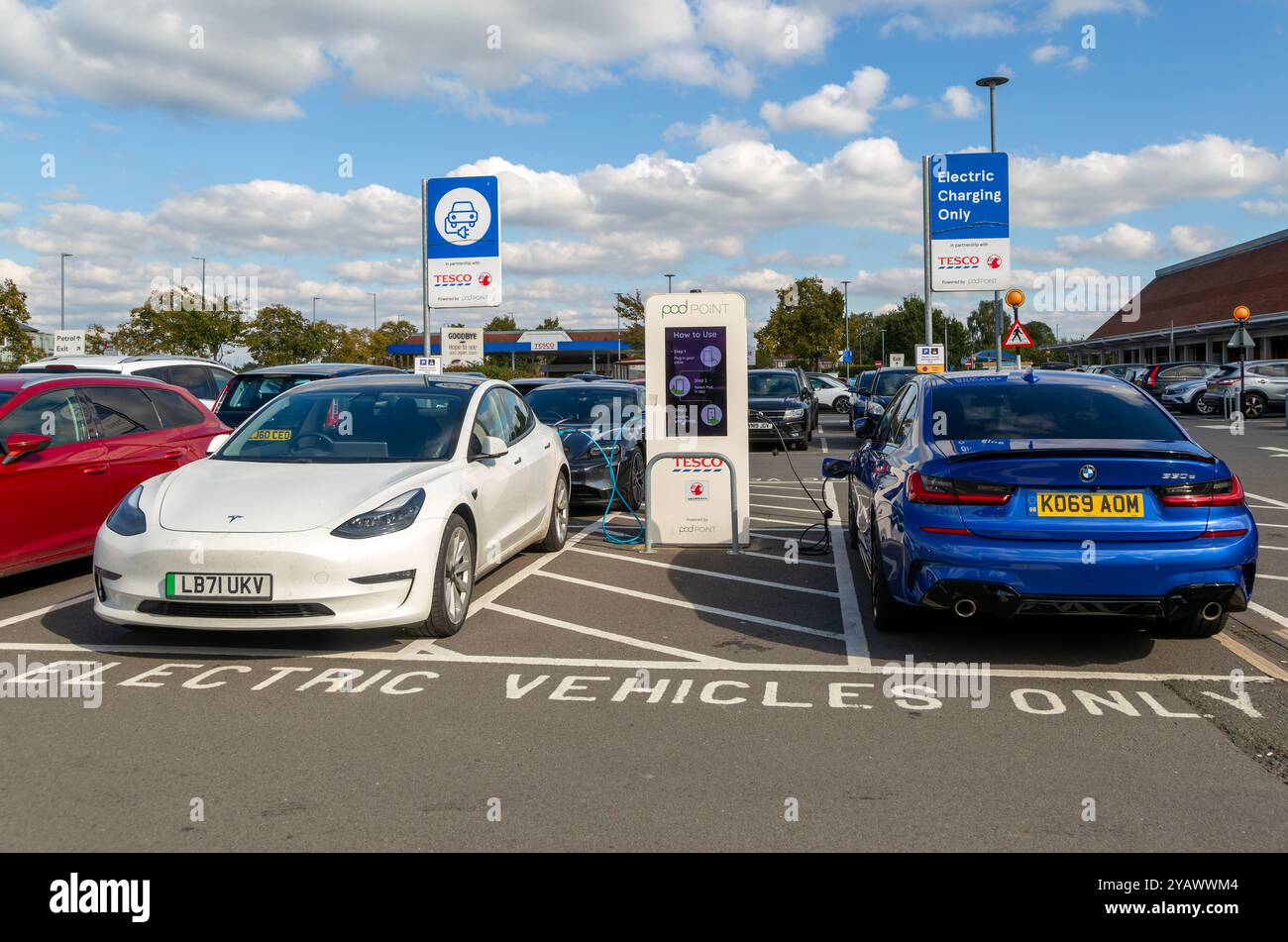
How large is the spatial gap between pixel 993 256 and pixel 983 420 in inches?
833

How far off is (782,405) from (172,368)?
433 inches

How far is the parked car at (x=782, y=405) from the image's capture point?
2153 cm

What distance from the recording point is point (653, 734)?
15.4ft

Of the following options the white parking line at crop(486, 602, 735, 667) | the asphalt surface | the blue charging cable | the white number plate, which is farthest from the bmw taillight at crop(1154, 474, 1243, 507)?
the blue charging cable

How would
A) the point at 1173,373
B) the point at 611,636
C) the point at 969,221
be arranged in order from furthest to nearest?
1. the point at 1173,373
2. the point at 969,221
3. the point at 611,636

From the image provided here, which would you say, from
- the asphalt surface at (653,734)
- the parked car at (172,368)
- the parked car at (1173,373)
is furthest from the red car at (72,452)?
the parked car at (1173,373)

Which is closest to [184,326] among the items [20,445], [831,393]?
[831,393]

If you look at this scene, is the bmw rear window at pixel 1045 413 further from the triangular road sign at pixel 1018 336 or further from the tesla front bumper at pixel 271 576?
the triangular road sign at pixel 1018 336

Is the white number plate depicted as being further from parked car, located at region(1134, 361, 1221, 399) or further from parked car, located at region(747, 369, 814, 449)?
parked car, located at region(1134, 361, 1221, 399)

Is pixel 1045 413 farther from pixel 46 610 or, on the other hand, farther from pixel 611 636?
pixel 46 610

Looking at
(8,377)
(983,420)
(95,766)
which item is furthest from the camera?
(8,377)

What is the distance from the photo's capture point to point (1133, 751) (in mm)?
4457
